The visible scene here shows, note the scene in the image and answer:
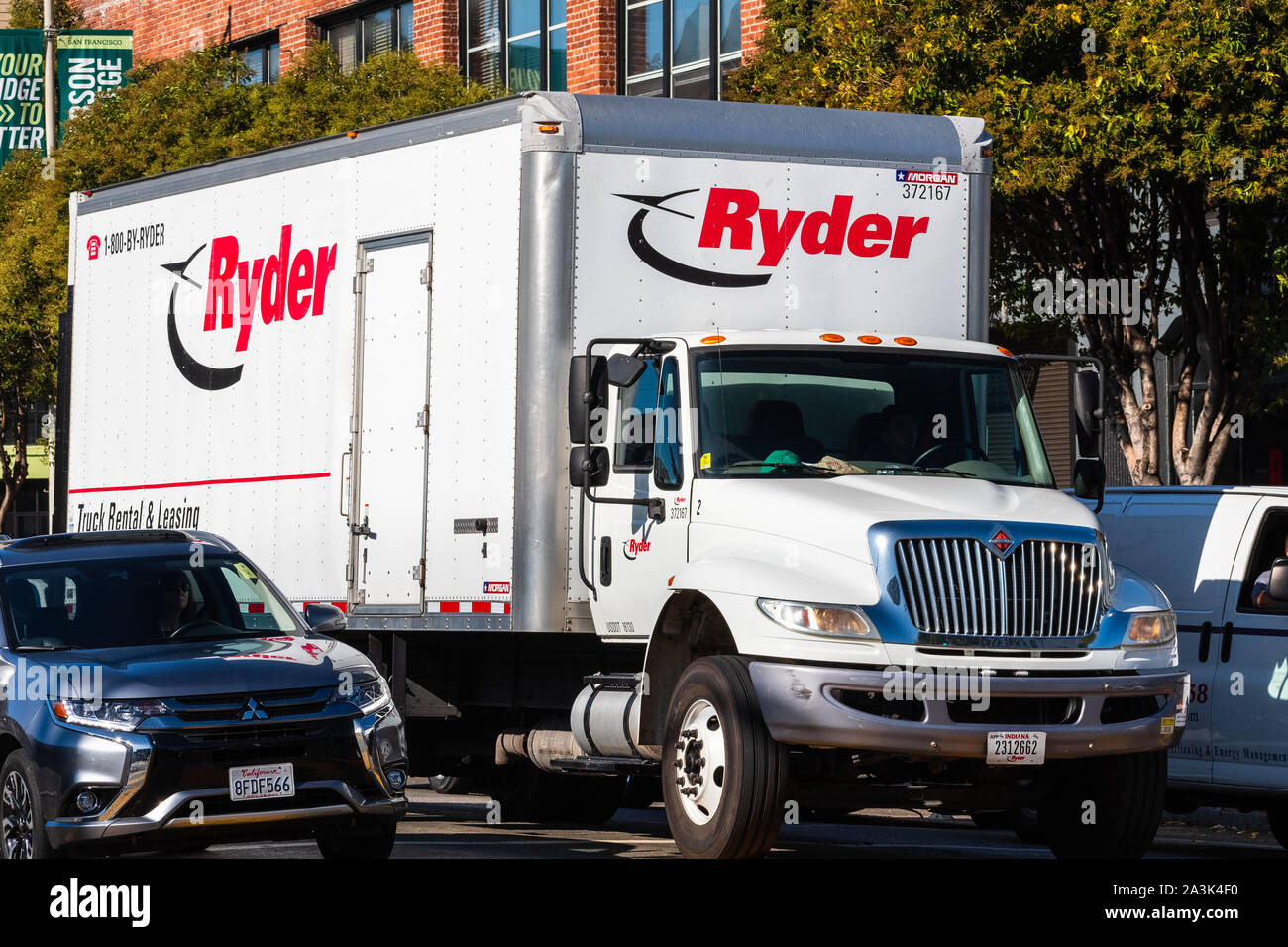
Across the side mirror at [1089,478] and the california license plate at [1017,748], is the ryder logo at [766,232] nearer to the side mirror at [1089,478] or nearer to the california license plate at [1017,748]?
the side mirror at [1089,478]

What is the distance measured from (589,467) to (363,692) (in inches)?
70.9

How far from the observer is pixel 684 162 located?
39.2 ft

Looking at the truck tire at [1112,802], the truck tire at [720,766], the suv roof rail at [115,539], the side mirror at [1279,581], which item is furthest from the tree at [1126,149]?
the suv roof rail at [115,539]

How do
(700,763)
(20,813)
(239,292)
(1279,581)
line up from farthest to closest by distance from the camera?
(239,292) < (1279,581) < (700,763) < (20,813)

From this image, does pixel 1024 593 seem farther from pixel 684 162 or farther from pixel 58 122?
pixel 58 122

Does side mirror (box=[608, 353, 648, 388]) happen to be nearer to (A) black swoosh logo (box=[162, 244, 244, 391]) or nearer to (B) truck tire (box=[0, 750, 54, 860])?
(B) truck tire (box=[0, 750, 54, 860])

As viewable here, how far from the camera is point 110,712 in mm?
9586

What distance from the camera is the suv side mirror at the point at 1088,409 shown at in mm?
11195

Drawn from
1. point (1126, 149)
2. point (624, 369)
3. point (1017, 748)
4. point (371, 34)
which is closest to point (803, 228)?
point (624, 369)

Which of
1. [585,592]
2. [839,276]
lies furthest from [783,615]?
[839,276]

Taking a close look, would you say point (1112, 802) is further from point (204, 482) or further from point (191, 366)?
point (191, 366)

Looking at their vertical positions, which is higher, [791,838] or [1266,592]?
[1266,592]

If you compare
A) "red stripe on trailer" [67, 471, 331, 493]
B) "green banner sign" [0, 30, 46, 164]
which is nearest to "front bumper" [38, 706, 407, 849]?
"red stripe on trailer" [67, 471, 331, 493]
